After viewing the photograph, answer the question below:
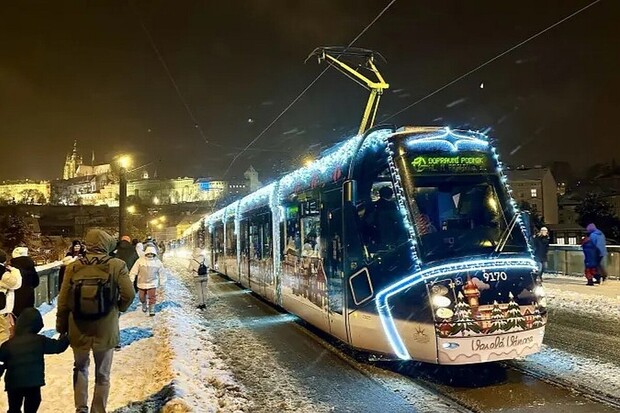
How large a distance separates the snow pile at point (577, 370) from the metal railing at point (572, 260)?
1179cm

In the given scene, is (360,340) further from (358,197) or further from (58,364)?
(58,364)

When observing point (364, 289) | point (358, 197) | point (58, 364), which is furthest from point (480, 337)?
point (58, 364)

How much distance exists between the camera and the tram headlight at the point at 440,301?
7.18m

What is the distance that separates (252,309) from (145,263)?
3318 millimetres

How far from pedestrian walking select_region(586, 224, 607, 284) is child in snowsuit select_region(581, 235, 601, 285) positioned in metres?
0.07

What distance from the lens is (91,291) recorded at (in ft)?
18.2

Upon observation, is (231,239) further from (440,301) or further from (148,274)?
(440,301)

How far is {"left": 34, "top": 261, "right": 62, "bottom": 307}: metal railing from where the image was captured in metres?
14.8

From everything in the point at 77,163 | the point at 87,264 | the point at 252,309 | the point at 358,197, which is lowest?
the point at 252,309

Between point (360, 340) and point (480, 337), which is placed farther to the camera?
point (360, 340)

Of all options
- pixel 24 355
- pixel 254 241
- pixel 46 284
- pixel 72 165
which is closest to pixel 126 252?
pixel 46 284

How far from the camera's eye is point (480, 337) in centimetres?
707

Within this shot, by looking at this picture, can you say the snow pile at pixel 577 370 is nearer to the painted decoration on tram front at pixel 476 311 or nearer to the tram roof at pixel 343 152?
the painted decoration on tram front at pixel 476 311

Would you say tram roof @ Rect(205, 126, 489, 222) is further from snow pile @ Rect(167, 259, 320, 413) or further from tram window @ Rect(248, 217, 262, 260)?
snow pile @ Rect(167, 259, 320, 413)
